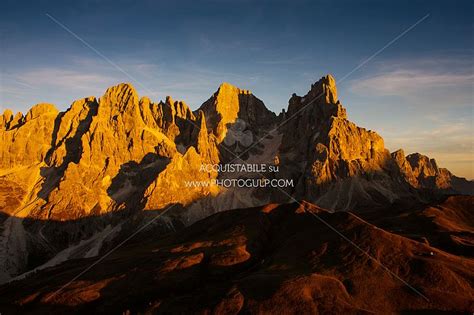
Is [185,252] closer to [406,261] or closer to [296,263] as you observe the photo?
[296,263]

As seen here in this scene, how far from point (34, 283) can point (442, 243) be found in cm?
14115

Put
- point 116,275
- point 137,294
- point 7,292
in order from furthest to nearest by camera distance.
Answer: point 7,292, point 116,275, point 137,294

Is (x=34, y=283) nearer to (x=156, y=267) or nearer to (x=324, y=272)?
(x=156, y=267)

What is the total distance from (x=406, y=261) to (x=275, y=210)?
79249mm

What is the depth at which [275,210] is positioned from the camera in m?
198

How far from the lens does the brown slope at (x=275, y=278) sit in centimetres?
10969

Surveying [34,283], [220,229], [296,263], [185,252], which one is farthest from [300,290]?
[34,283]

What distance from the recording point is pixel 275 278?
121375mm

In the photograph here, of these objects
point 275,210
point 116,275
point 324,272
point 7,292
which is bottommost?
point 7,292

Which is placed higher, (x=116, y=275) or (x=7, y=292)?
(x=116, y=275)

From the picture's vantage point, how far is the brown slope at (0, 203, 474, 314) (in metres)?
110

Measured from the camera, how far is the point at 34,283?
163750mm

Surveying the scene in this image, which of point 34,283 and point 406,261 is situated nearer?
point 406,261

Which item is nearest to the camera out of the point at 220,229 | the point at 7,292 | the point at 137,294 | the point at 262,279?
the point at 262,279
